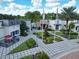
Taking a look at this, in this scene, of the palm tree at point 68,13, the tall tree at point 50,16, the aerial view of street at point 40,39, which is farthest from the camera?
the tall tree at point 50,16

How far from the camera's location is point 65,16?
52281 millimetres

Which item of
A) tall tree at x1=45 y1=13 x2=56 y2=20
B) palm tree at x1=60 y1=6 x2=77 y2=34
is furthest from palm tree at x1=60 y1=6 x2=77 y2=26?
tall tree at x1=45 y1=13 x2=56 y2=20

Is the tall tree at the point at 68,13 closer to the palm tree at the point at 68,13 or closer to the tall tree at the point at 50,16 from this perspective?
the palm tree at the point at 68,13

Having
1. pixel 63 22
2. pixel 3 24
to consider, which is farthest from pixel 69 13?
pixel 3 24

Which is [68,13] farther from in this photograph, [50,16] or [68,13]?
[50,16]

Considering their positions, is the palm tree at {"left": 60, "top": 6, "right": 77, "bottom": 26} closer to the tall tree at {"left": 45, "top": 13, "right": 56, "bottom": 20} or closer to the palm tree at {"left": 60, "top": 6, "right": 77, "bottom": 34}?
the palm tree at {"left": 60, "top": 6, "right": 77, "bottom": 34}

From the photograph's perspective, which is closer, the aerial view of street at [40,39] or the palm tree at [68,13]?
the aerial view of street at [40,39]

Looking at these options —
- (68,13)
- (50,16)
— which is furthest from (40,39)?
(50,16)

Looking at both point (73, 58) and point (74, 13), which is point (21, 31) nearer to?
point (74, 13)

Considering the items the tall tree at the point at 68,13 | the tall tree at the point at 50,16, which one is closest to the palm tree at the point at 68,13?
the tall tree at the point at 68,13

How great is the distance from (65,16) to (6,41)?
27.3 meters

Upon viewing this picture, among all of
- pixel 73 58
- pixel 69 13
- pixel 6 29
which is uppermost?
pixel 69 13

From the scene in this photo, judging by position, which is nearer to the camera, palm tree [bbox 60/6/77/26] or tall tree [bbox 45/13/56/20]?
palm tree [bbox 60/6/77/26]

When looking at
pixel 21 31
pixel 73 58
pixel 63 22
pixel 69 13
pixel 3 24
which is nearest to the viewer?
pixel 73 58
